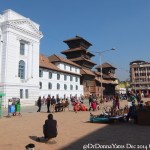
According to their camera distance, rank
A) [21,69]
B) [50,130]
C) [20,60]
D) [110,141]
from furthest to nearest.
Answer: [21,69], [20,60], [50,130], [110,141]

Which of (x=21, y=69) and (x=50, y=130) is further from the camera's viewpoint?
(x=21, y=69)

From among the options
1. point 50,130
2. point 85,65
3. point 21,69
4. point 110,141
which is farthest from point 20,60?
point 85,65

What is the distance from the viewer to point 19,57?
38750 mm

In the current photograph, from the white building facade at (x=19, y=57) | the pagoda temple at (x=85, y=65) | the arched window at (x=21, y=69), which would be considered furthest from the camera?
the pagoda temple at (x=85, y=65)

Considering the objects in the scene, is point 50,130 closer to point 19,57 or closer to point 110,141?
point 110,141

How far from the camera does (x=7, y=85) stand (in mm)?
35875

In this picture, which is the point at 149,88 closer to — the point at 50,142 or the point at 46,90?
the point at 46,90

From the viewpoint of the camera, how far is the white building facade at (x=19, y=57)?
3614 cm

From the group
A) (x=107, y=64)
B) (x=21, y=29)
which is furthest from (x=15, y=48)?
(x=107, y=64)

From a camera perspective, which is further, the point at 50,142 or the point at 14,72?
the point at 14,72

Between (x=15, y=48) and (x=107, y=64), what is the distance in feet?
214

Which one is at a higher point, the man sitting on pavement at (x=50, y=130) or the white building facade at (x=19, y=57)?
the white building facade at (x=19, y=57)

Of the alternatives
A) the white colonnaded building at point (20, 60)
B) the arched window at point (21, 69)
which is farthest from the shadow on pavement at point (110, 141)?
the arched window at point (21, 69)

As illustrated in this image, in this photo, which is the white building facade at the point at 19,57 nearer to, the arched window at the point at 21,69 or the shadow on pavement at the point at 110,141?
the arched window at the point at 21,69
